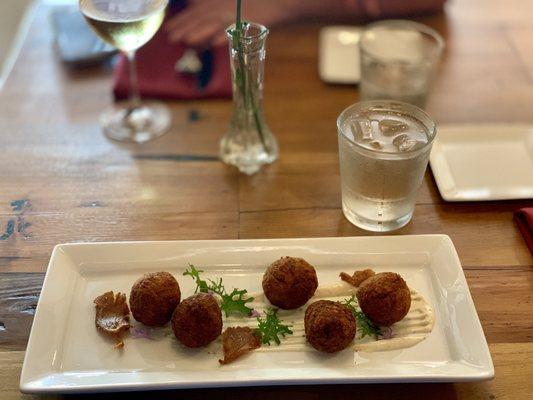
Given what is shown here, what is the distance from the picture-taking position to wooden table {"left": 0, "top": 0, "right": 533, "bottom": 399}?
878 millimetres

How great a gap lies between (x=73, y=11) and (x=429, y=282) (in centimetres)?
112

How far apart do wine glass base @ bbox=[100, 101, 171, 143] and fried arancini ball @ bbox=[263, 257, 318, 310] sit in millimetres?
488

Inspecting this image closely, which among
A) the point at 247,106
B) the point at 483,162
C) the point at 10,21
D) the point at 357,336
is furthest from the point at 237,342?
the point at 10,21

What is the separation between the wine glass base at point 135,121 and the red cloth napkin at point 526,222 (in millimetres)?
670

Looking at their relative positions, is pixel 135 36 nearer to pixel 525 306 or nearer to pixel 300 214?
pixel 300 214

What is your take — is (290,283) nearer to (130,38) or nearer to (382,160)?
(382,160)

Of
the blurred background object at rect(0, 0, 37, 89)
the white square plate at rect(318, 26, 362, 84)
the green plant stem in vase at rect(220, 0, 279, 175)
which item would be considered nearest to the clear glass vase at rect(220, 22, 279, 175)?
the green plant stem in vase at rect(220, 0, 279, 175)

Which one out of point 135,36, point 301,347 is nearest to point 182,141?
point 135,36

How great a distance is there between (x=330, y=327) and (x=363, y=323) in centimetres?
8

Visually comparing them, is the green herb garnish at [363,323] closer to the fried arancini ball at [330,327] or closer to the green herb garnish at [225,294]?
the fried arancini ball at [330,327]

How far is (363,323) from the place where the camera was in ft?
2.78

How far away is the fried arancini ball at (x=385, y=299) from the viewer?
83 cm

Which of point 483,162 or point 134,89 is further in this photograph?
point 134,89

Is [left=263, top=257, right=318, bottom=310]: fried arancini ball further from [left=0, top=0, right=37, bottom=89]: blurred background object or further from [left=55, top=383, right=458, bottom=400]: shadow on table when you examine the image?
[left=0, top=0, right=37, bottom=89]: blurred background object
